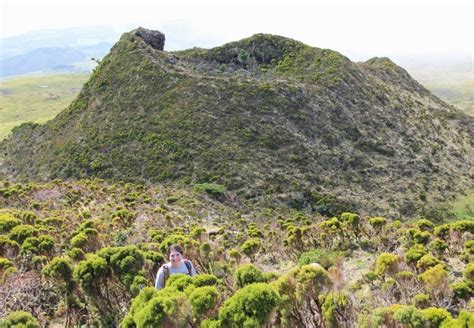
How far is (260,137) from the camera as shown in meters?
53.3

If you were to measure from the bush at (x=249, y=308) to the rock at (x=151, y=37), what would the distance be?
7309cm

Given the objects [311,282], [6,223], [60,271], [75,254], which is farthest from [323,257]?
[6,223]

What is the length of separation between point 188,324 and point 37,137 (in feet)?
211

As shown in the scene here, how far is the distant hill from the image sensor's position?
49.1m

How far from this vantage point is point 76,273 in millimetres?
10984

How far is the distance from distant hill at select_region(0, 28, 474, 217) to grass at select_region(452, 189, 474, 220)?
1.49 metres

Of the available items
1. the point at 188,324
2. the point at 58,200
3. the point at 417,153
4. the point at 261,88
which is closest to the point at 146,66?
the point at 261,88

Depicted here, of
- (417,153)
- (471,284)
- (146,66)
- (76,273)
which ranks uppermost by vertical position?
(146,66)

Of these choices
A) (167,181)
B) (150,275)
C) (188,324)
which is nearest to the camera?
(188,324)

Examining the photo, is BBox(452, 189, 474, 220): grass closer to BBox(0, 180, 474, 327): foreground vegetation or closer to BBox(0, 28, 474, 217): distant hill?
BBox(0, 28, 474, 217): distant hill

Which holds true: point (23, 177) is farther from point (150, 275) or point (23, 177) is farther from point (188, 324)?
point (188, 324)

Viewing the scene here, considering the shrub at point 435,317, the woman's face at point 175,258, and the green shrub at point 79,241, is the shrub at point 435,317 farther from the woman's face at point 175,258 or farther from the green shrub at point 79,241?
the green shrub at point 79,241

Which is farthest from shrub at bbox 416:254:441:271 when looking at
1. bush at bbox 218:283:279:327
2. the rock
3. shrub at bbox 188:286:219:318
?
the rock

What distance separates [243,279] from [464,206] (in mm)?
50487
